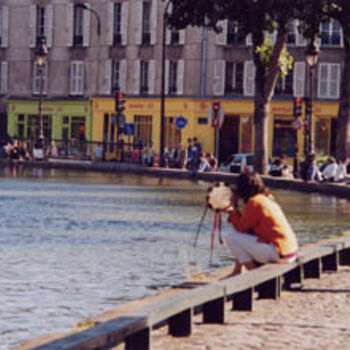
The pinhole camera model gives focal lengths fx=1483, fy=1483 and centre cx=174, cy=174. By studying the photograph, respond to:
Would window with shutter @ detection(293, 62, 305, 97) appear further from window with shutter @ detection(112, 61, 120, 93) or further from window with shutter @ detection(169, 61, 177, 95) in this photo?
window with shutter @ detection(112, 61, 120, 93)

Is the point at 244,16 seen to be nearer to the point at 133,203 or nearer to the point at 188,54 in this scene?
the point at 133,203

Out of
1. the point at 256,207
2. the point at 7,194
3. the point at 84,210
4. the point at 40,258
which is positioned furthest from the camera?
the point at 7,194

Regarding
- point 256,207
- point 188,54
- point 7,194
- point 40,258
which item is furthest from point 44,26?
point 256,207

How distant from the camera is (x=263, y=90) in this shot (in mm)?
50500

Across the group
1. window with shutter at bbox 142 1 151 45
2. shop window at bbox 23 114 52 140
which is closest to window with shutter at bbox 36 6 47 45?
shop window at bbox 23 114 52 140

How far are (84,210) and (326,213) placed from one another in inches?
214

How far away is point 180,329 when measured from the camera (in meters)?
11.7

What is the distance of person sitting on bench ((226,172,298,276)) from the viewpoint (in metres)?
14.0

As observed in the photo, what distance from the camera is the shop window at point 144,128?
251 ft

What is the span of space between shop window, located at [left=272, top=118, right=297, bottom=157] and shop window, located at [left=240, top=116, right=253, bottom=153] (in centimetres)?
119

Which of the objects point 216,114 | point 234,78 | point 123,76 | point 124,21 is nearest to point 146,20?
point 124,21

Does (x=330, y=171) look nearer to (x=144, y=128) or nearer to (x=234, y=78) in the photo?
(x=234, y=78)

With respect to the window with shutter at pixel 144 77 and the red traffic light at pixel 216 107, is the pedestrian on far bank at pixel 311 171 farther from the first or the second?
the window with shutter at pixel 144 77

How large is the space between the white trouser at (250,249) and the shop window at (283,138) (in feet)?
191
